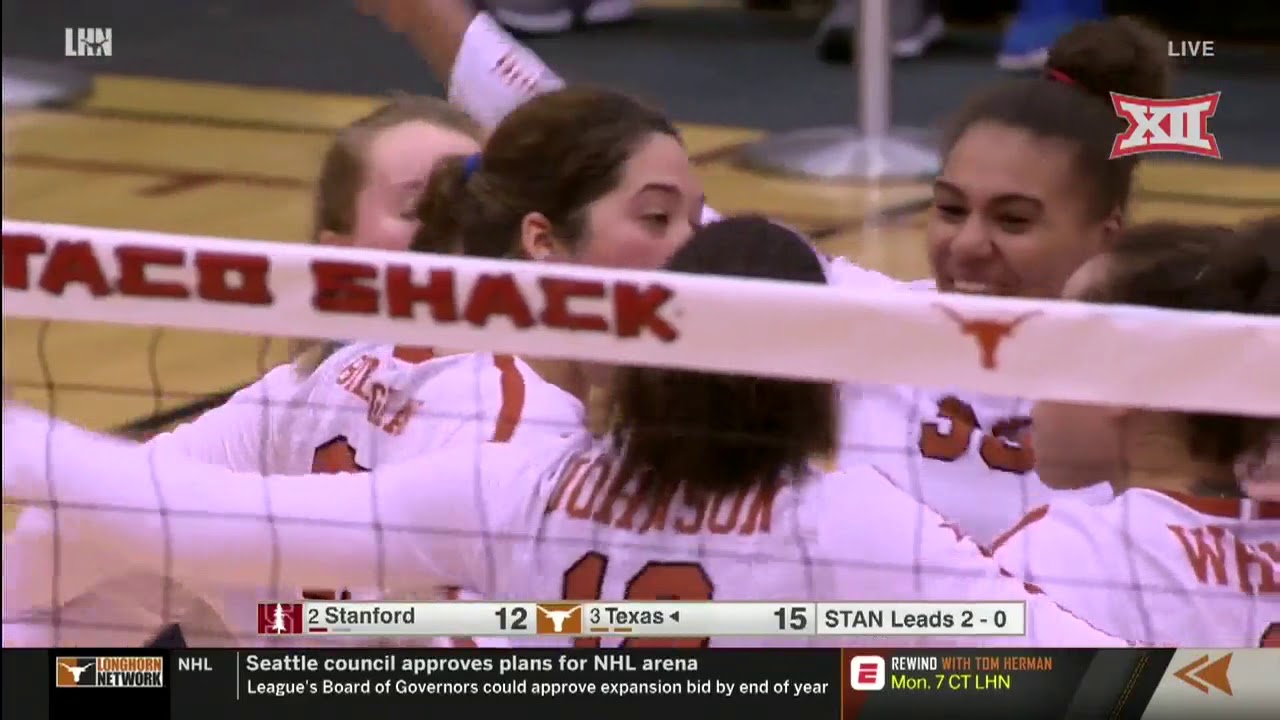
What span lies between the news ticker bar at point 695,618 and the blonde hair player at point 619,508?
0.01 m

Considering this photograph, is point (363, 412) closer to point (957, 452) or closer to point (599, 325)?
point (599, 325)

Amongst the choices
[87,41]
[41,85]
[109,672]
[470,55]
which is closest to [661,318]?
[109,672]

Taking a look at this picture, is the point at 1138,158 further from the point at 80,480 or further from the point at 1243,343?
the point at 80,480

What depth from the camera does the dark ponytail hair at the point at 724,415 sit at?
1130mm

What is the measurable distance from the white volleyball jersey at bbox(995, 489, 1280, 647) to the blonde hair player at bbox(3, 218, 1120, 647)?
0.03 m

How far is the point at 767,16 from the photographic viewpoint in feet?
13.6

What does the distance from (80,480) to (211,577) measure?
114 millimetres

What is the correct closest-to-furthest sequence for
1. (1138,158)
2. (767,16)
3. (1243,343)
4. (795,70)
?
(1243,343), (1138,158), (795,70), (767,16)

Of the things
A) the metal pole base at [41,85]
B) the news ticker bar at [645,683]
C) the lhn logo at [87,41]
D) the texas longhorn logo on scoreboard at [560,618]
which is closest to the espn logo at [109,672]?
the news ticker bar at [645,683]

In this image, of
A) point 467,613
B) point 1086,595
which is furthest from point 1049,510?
point 467,613

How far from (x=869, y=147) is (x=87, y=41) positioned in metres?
1.90

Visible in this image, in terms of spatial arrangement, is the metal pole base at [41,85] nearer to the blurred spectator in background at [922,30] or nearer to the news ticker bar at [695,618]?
the blurred spectator in background at [922,30]

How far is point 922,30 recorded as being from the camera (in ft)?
12.9

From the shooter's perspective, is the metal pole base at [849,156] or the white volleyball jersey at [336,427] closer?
the white volleyball jersey at [336,427]
